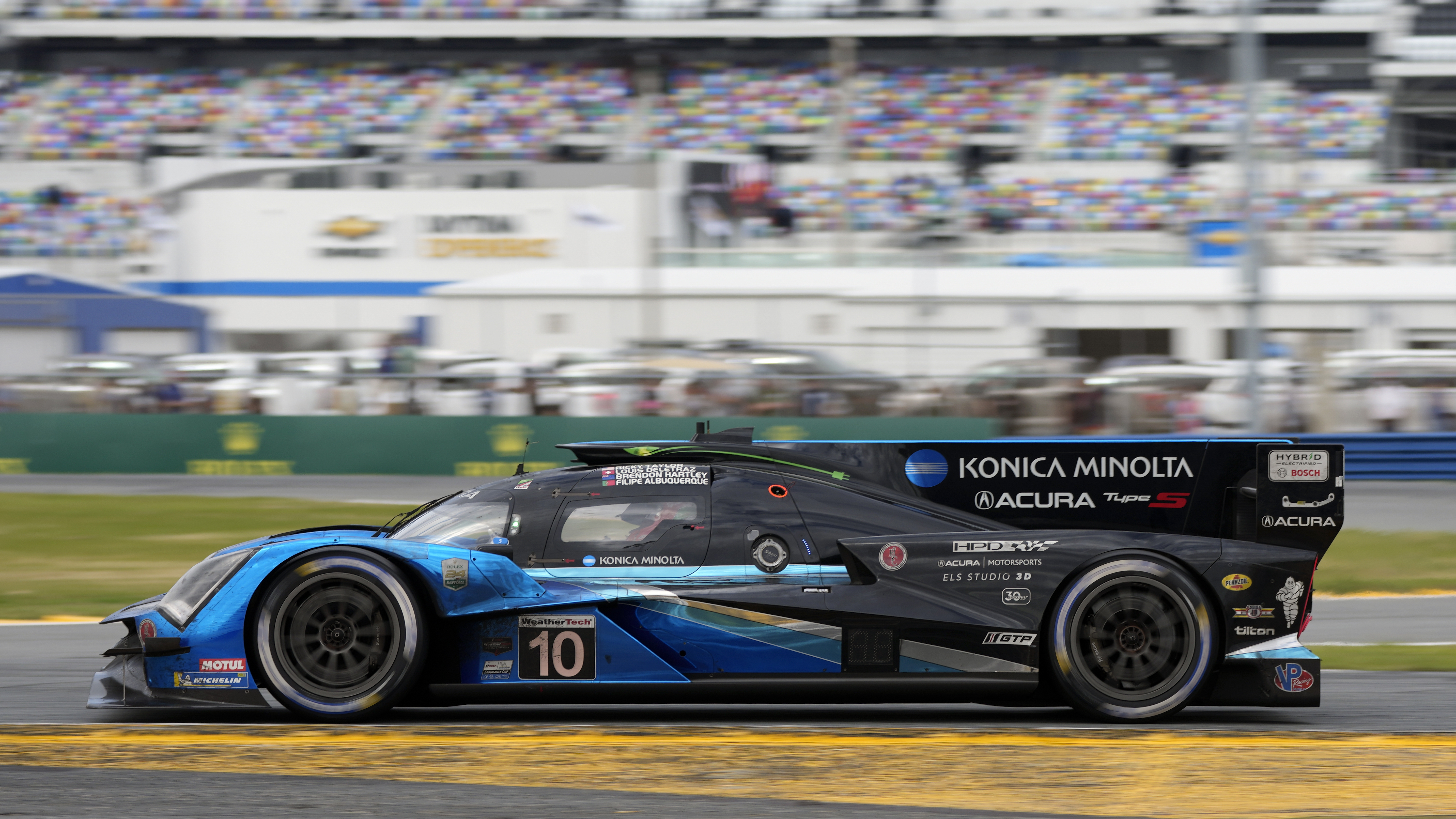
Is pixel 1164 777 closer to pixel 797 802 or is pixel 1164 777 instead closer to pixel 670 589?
pixel 797 802

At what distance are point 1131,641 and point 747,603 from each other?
4.77 feet

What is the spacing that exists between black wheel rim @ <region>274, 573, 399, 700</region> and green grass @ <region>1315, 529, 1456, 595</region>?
720 cm

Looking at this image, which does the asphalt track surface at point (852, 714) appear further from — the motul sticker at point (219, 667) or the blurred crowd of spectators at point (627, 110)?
the blurred crowd of spectators at point (627, 110)

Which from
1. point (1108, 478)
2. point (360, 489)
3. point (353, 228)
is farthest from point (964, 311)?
point (353, 228)

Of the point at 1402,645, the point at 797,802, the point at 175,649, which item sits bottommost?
the point at 1402,645

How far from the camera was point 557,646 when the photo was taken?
5246 millimetres

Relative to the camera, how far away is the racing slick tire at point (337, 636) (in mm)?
5230

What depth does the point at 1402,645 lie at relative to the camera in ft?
25.6

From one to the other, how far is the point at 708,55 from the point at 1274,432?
71.0 feet

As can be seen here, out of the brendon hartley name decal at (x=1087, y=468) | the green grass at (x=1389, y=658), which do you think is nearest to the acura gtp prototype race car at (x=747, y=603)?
the brendon hartley name decal at (x=1087, y=468)

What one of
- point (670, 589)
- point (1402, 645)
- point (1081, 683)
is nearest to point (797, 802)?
point (670, 589)

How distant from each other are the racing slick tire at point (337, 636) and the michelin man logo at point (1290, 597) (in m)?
3.19

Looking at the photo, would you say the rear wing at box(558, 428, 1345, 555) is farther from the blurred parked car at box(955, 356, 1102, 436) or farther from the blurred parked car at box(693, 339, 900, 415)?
the blurred parked car at box(693, 339, 900, 415)

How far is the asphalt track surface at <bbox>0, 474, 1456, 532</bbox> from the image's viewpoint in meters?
15.7
